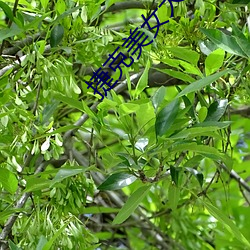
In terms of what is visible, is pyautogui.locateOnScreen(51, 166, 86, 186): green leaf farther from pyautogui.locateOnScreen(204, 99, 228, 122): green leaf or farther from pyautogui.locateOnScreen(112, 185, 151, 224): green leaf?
pyautogui.locateOnScreen(204, 99, 228, 122): green leaf

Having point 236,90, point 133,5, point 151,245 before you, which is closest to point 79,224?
point 236,90

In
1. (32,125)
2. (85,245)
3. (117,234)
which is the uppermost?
(32,125)

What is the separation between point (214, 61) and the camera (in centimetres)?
83

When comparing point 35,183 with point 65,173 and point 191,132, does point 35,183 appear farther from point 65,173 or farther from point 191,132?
point 191,132

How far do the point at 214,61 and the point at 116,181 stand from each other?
0.19m

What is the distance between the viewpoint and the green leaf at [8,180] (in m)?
0.78

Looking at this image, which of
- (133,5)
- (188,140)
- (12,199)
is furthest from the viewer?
(133,5)

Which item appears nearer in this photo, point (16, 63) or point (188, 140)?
point (188, 140)

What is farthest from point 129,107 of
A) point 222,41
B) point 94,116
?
point 222,41

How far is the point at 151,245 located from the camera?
1.46 m

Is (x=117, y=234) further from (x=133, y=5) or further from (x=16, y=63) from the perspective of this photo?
(x=16, y=63)

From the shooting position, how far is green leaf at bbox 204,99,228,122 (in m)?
0.84

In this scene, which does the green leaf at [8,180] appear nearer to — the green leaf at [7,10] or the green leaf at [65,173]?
the green leaf at [65,173]

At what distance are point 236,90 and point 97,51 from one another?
214 mm
